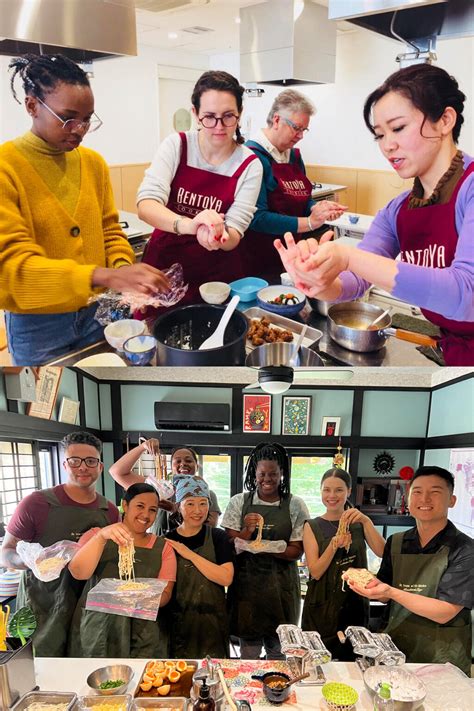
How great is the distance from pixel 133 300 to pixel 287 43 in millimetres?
700

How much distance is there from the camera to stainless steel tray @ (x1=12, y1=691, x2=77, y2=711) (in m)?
2.12

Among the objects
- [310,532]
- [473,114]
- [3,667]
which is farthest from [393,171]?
[3,667]

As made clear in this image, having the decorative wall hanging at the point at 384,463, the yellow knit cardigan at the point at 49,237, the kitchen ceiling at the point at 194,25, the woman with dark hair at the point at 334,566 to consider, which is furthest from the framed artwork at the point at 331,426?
the kitchen ceiling at the point at 194,25

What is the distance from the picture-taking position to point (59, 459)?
2.48 m

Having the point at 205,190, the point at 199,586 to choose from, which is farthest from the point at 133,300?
the point at 199,586

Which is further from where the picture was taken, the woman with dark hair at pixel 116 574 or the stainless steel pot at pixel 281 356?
the woman with dark hair at pixel 116 574

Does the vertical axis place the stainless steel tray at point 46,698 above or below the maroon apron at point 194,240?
below

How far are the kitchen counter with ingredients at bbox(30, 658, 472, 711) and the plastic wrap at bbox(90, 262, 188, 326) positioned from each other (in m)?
1.67

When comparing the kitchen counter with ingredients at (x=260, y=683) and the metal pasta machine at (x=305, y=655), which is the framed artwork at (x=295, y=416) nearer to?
the metal pasta machine at (x=305, y=655)

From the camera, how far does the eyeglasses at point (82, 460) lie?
2.46m

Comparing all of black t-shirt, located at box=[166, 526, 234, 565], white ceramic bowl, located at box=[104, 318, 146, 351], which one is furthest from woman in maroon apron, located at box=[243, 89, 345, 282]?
black t-shirt, located at box=[166, 526, 234, 565]

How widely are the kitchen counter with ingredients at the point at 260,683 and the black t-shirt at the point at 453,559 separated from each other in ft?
1.03

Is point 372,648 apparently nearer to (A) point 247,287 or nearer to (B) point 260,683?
(B) point 260,683

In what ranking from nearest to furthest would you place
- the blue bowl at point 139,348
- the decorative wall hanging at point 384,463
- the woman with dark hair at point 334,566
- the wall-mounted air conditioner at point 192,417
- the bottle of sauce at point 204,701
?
the blue bowl at point 139,348, the bottle of sauce at point 204,701, the wall-mounted air conditioner at point 192,417, the decorative wall hanging at point 384,463, the woman with dark hair at point 334,566
